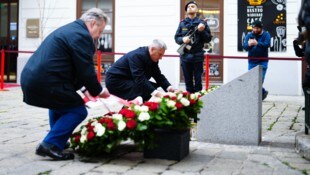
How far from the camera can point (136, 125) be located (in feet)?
14.0

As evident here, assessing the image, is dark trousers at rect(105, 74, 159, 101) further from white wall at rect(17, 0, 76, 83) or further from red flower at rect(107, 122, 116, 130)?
white wall at rect(17, 0, 76, 83)

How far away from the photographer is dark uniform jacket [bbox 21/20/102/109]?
430 centimetres

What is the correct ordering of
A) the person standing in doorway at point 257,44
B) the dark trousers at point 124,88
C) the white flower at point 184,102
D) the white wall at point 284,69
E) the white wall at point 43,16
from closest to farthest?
the white flower at point 184,102, the dark trousers at point 124,88, the person standing in doorway at point 257,44, the white wall at point 284,69, the white wall at point 43,16

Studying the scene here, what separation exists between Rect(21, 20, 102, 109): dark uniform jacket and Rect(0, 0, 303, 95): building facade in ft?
29.2

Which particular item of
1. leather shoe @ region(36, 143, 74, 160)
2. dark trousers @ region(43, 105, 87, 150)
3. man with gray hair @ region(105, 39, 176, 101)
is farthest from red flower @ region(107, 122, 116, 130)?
man with gray hair @ region(105, 39, 176, 101)

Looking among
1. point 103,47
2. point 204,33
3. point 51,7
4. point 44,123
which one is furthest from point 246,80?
point 51,7

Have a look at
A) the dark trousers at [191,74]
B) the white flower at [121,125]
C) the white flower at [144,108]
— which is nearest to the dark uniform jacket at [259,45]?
the dark trousers at [191,74]

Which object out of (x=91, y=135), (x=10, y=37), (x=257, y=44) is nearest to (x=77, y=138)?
(x=91, y=135)

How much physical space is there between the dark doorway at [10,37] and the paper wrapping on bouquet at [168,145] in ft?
39.7

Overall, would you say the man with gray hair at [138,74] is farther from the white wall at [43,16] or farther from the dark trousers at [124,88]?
the white wall at [43,16]

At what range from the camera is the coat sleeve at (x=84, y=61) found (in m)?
4.30

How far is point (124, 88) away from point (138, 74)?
0.49 meters

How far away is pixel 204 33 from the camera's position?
Result: 25.6 ft

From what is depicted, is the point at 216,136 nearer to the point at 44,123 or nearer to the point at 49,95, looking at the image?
the point at 49,95
